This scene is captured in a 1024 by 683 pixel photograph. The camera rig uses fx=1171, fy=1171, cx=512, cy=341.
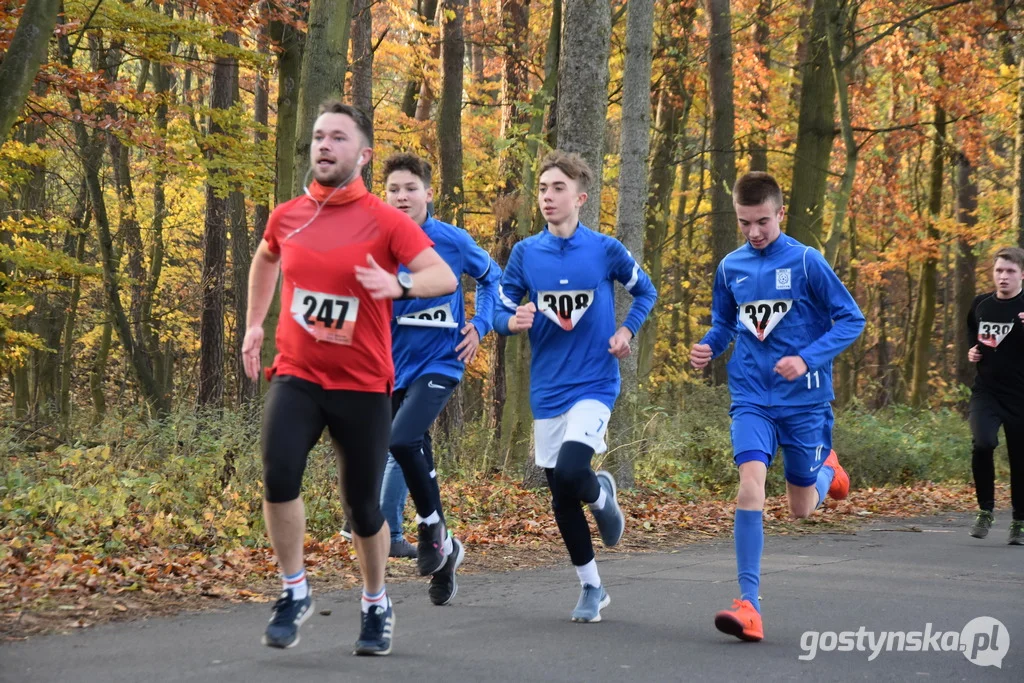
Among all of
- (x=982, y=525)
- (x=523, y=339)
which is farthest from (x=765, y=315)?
(x=523, y=339)

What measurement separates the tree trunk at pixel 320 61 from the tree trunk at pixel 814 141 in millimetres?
10958

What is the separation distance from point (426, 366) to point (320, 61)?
4685 millimetres

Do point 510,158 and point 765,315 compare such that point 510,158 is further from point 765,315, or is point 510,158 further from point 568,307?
point 765,315

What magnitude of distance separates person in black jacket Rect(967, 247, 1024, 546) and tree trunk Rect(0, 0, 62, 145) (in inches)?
337

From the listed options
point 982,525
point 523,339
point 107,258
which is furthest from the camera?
point 107,258

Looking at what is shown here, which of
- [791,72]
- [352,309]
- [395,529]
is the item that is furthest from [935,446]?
[352,309]

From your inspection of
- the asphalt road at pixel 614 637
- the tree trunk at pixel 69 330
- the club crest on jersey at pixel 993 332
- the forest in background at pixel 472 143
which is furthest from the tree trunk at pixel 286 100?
the asphalt road at pixel 614 637

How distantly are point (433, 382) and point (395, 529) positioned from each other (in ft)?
3.38

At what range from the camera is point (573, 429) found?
6.38 meters

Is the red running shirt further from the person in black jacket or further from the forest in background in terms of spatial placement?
the person in black jacket

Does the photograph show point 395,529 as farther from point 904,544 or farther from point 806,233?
point 806,233

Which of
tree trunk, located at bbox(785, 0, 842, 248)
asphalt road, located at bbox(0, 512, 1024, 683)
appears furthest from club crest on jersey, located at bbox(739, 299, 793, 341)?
tree trunk, located at bbox(785, 0, 842, 248)

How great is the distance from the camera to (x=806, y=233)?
64.8ft

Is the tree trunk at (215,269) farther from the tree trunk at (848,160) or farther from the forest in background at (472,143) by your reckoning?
the tree trunk at (848,160)
